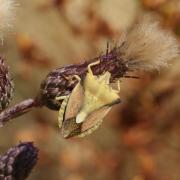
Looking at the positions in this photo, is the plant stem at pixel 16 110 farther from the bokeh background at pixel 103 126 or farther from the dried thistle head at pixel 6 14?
the bokeh background at pixel 103 126

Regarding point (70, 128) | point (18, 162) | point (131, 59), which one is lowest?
point (18, 162)

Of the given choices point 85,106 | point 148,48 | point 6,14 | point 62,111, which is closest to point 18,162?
point 62,111

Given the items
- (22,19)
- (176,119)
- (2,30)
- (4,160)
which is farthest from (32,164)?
(22,19)

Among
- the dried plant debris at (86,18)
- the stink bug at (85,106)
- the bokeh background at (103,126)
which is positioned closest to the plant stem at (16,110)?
the stink bug at (85,106)

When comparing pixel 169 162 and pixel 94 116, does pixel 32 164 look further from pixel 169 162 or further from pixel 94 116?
pixel 169 162

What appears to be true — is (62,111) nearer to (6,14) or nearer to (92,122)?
(92,122)

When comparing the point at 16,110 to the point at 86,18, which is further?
the point at 86,18
